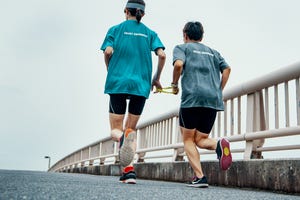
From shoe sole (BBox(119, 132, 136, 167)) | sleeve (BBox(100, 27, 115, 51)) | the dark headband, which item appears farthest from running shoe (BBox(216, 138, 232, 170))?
the dark headband

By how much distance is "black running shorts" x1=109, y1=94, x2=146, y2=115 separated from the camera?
456cm

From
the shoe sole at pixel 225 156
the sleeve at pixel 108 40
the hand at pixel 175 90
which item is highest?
the sleeve at pixel 108 40

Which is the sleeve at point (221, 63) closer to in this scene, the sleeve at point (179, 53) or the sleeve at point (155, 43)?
the sleeve at point (179, 53)

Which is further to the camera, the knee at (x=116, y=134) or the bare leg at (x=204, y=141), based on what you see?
the bare leg at (x=204, y=141)

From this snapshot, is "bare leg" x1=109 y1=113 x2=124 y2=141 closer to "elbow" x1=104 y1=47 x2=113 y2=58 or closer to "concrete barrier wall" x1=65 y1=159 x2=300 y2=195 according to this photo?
"elbow" x1=104 y1=47 x2=113 y2=58

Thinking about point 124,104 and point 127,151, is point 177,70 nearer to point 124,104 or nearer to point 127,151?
point 124,104

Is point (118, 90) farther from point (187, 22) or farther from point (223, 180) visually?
point (223, 180)

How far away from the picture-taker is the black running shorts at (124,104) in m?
4.56

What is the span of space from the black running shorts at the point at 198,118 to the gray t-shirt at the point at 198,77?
91 millimetres

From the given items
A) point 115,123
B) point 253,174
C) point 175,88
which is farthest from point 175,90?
point 253,174

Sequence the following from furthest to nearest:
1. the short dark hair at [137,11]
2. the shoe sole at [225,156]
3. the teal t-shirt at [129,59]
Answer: the short dark hair at [137,11]
the teal t-shirt at [129,59]
the shoe sole at [225,156]

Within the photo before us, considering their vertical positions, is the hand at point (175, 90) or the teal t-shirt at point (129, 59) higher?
the teal t-shirt at point (129, 59)

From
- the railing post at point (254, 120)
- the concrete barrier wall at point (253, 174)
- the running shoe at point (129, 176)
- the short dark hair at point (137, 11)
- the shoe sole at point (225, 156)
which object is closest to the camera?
the concrete barrier wall at point (253, 174)

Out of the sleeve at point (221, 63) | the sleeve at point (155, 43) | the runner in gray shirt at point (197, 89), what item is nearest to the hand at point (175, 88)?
the runner in gray shirt at point (197, 89)
